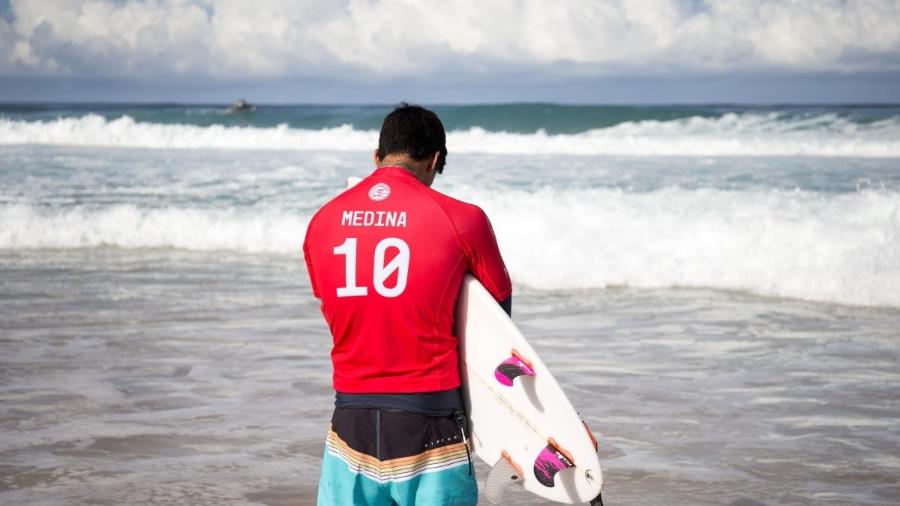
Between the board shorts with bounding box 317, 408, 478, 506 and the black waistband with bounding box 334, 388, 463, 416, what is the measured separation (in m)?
0.01

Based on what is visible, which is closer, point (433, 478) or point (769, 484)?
point (433, 478)

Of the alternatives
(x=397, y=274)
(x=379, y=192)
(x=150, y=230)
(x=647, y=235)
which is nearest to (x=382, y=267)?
(x=397, y=274)

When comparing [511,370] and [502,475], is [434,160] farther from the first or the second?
[502,475]

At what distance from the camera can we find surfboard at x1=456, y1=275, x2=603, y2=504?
8.14 feet

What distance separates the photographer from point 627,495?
13.4 feet

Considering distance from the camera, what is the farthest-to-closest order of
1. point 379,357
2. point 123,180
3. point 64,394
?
point 123,180
point 64,394
point 379,357

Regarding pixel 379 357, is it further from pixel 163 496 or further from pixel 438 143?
pixel 163 496

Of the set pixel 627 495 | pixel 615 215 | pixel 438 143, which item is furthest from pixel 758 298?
pixel 438 143

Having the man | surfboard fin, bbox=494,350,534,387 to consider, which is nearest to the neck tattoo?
the man

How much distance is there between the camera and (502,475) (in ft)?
Result: 8.60

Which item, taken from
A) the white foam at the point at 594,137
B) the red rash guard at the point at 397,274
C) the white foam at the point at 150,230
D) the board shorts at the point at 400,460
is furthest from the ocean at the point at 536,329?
the white foam at the point at 594,137

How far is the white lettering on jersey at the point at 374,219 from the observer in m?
2.29

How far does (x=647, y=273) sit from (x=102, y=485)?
6612mm

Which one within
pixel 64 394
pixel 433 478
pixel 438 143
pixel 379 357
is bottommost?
pixel 64 394
